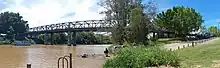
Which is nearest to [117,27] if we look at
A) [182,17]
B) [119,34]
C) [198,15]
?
[119,34]

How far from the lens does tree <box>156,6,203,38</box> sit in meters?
99.2

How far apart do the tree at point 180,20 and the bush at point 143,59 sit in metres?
80.1

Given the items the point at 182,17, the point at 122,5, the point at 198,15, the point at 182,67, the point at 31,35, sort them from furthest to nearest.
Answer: the point at 31,35 → the point at 198,15 → the point at 182,17 → the point at 122,5 → the point at 182,67

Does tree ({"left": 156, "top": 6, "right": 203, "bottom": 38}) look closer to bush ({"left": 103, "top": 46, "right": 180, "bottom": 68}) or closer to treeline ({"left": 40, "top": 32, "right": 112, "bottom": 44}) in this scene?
treeline ({"left": 40, "top": 32, "right": 112, "bottom": 44})

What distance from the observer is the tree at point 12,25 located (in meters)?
164

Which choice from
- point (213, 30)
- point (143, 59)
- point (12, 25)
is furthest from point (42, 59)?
point (12, 25)

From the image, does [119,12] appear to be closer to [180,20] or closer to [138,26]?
[138,26]

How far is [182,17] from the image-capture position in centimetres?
10062

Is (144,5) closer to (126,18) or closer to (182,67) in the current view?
(126,18)

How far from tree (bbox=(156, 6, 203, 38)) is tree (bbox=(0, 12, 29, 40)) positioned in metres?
77.2

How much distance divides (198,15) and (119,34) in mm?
66774

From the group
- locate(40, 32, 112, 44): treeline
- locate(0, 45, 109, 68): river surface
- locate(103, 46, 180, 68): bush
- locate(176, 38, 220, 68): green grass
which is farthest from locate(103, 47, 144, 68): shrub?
locate(40, 32, 112, 44): treeline

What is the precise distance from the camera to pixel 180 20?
9869 centimetres

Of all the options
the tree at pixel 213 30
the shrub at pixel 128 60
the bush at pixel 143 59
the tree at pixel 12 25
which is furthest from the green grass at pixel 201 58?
the tree at pixel 12 25
